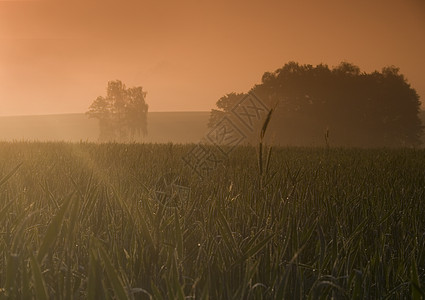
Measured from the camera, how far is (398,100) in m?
42.8

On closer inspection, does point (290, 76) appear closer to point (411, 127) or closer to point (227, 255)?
point (411, 127)

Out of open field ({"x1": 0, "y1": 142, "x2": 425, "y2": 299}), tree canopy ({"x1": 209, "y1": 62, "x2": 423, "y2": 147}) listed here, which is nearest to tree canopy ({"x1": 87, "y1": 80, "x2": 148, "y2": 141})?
tree canopy ({"x1": 209, "y1": 62, "x2": 423, "y2": 147})

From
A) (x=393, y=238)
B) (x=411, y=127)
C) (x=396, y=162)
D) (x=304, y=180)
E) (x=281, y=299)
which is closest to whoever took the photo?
(x=281, y=299)

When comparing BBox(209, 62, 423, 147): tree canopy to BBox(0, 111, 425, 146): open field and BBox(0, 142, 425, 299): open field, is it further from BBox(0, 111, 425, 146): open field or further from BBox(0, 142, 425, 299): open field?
BBox(0, 111, 425, 146): open field

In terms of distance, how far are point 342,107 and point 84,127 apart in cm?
10744

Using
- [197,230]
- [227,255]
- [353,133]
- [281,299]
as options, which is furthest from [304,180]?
[353,133]

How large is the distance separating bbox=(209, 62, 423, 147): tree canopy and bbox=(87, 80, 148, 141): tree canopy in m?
33.3

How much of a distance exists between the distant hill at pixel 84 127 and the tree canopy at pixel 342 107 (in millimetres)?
68500

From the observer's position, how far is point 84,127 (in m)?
136

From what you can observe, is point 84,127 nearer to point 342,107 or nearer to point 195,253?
point 342,107

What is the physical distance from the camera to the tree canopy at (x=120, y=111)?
241 feet

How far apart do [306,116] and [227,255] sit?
44.2 metres

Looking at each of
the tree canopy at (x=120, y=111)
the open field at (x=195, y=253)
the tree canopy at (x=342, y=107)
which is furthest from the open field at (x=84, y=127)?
the open field at (x=195, y=253)

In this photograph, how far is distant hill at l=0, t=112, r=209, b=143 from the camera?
11988 centimetres
